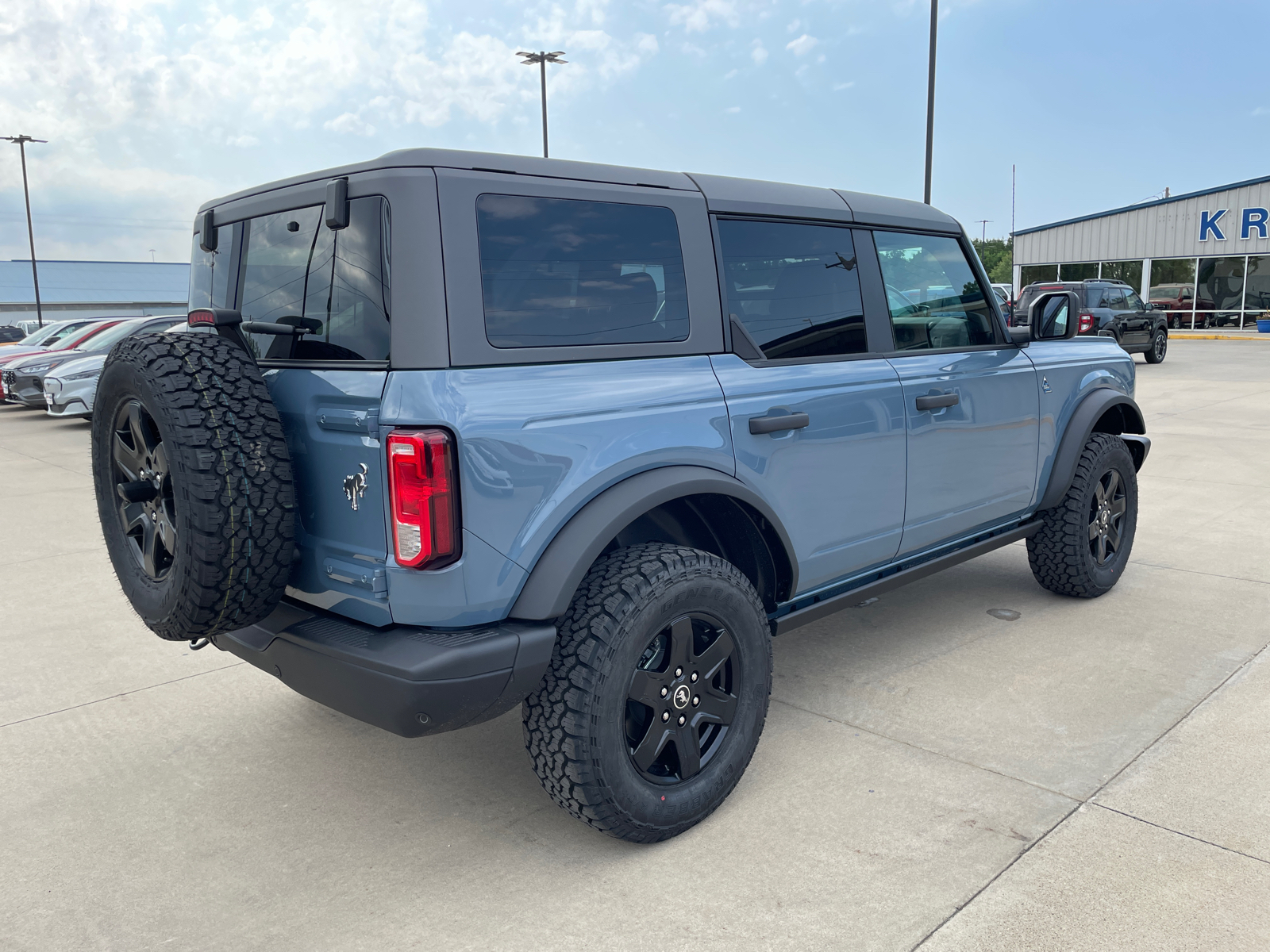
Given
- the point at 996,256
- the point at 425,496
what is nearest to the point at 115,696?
the point at 425,496

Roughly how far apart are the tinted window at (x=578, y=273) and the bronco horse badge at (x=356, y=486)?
49cm

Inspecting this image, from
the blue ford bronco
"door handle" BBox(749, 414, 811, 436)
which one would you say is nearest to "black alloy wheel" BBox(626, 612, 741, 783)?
the blue ford bronco

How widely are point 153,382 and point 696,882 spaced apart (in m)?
1.95

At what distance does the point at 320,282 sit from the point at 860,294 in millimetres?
1979

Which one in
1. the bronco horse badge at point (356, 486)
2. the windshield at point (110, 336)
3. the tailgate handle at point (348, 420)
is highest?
the windshield at point (110, 336)

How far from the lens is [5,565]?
6074 mm

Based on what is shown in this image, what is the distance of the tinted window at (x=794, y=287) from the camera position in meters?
3.28

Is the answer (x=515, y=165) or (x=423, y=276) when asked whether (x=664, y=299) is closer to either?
(x=515, y=165)

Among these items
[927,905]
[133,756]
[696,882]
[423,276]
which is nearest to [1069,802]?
[927,905]

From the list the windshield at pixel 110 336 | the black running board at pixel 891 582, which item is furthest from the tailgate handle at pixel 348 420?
the windshield at pixel 110 336

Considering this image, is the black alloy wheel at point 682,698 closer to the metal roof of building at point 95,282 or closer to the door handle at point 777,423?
the door handle at point 777,423

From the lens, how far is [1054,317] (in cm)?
447

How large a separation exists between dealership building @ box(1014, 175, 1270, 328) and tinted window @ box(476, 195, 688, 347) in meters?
33.1

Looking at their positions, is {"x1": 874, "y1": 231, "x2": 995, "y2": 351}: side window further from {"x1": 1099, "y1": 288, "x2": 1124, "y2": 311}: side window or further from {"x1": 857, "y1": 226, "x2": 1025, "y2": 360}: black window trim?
{"x1": 1099, "y1": 288, "x2": 1124, "y2": 311}: side window
